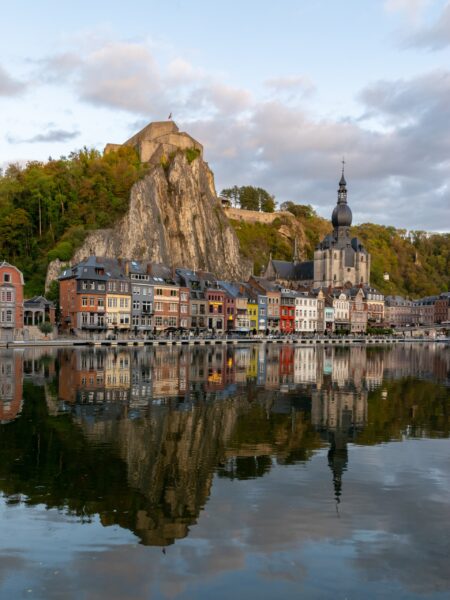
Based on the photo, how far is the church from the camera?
14188cm

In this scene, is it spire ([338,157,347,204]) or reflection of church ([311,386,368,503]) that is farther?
spire ([338,157,347,204])

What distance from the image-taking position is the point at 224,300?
343 feet

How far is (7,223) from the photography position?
98.3m

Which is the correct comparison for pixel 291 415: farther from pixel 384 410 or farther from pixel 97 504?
pixel 97 504

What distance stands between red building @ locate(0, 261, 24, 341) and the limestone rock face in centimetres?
1606

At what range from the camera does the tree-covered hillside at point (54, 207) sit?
96562 millimetres

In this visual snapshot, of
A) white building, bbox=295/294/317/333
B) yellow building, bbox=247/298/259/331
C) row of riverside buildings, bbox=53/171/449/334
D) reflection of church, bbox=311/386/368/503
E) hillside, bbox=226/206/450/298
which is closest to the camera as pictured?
reflection of church, bbox=311/386/368/503

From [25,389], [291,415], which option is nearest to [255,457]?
[291,415]

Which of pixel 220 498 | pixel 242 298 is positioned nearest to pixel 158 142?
pixel 242 298

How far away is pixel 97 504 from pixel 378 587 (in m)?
6.02

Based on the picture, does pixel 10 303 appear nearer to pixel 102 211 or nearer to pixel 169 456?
pixel 102 211

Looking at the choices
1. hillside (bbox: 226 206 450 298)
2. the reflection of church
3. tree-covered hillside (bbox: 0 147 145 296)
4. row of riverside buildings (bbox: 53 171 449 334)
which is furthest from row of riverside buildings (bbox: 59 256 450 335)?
the reflection of church

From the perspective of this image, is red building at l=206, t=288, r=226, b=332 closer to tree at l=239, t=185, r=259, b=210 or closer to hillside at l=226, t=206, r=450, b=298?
hillside at l=226, t=206, r=450, b=298

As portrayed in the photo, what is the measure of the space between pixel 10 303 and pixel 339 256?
87.0 m
